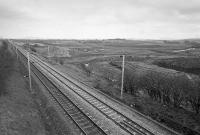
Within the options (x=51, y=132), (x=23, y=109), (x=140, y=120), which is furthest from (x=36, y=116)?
(x=140, y=120)

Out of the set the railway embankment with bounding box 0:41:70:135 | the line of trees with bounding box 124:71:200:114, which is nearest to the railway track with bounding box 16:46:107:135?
the railway embankment with bounding box 0:41:70:135

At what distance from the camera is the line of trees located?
56.1 feet

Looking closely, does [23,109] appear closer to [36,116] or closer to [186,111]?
[36,116]

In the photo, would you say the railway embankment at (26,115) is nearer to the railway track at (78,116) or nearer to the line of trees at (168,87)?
the railway track at (78,116)

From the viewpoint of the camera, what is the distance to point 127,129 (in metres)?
14.1

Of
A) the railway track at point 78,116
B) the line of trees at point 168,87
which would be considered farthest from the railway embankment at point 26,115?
the line of trees at point 168,87

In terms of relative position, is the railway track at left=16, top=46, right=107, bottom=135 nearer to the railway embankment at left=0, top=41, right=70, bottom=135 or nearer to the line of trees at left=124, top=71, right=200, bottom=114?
the railway embankment at left=0, top=41, right=70, bottom=135

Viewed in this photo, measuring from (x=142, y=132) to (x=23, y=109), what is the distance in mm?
12879

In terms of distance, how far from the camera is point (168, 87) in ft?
62.3

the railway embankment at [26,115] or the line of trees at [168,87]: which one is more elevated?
the line of trees at [168,87]

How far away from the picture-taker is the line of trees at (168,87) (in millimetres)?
17109

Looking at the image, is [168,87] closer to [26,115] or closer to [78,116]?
[78,116]

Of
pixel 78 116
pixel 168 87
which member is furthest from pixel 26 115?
pixel 168 87

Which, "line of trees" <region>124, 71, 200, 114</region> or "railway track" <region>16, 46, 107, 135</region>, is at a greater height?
"line of trees" <region>124, 71, 200, 114</region>
